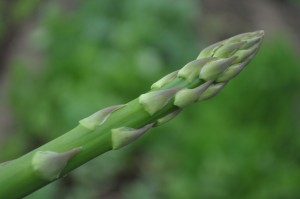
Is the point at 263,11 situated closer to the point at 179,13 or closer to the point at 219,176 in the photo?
the point at 179,13

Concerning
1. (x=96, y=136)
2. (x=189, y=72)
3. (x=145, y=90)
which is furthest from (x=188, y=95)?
(x=145, y=90)

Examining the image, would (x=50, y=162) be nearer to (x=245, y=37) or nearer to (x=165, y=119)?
(x=165, y=119)

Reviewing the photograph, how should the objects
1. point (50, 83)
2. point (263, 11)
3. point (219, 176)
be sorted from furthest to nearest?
point (263, 11), point (50, 83), point (219, 176)

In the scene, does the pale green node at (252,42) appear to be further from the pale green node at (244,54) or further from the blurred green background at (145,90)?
the blurred green background at (145,90)

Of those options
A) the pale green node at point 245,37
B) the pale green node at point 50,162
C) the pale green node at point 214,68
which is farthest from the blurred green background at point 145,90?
the pale green node at point 50,162

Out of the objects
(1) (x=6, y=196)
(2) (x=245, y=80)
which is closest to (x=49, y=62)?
(2) (x=245, y=80)

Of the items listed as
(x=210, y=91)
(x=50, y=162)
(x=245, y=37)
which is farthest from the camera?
(x=245, y=37)

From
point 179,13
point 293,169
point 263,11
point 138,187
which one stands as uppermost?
point 179,13
